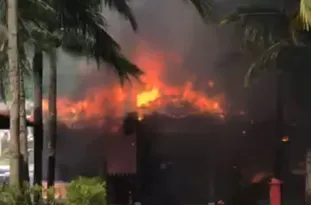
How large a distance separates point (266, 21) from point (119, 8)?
3995mm

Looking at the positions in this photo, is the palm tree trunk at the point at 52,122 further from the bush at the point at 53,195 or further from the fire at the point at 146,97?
the bush at the point at 53,195

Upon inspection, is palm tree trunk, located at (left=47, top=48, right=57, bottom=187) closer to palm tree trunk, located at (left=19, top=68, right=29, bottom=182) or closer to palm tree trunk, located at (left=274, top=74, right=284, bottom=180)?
palm tree trunk, located at (left=19, top=68, right=29, bottom=182)

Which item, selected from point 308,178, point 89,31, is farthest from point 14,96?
point 308,178

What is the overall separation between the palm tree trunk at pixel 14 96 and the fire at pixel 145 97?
1055 cm

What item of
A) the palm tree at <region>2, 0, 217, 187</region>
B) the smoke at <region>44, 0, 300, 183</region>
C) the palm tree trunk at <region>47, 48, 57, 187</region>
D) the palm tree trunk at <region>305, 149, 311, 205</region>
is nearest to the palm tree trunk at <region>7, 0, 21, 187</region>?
the palm tree at <region>2, 0, 217, 187</region>

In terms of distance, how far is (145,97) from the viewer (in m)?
19.1

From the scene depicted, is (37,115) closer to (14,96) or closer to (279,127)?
(14,96)

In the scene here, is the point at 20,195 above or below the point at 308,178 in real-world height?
above

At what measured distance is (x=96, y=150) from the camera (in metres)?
18.8

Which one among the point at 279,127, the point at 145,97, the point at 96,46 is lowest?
the point at 279,127

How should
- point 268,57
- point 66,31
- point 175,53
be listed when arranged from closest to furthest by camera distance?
1. point 66,31
2. point 268,57
3. point 175,53

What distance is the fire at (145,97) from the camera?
746 inches

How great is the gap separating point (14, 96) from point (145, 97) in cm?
1096

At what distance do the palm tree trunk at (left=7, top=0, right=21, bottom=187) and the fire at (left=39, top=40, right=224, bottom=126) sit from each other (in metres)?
10.5
